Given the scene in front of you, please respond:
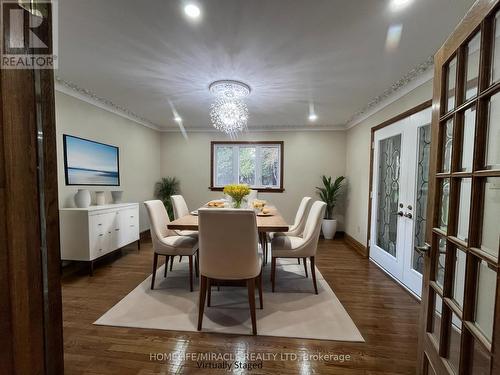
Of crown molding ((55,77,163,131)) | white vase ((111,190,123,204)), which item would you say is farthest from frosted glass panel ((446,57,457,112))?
white vase ((111,190,123,204))

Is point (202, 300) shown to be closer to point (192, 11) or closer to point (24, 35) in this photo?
point (24, 35)

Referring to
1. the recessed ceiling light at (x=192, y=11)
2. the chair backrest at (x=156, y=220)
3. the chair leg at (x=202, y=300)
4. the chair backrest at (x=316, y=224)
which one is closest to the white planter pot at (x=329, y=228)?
the chair backrest at (x=316, y=224)

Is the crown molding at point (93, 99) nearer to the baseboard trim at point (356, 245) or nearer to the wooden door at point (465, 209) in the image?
the wooden door at point (465, 209)

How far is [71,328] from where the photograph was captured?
1.93 metres

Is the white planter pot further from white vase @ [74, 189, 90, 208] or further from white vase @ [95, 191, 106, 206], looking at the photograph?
white vase @ [74, 189, 90, 208]

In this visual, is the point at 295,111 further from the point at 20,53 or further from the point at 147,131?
the point at 20,53

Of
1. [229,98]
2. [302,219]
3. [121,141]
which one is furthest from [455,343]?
[121,141]

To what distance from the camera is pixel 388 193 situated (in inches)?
133

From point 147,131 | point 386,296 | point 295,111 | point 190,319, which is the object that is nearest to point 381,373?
point 386,296

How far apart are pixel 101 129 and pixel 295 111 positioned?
3145 mm

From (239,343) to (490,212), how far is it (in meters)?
1.71

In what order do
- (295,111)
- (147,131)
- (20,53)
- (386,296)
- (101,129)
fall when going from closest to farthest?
(20,53)
(386,296)
(101,129)
(295,111)
(147,131)

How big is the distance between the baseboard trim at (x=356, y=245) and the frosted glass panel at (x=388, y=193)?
36 centimetres

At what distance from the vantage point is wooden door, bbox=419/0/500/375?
0.80 m
